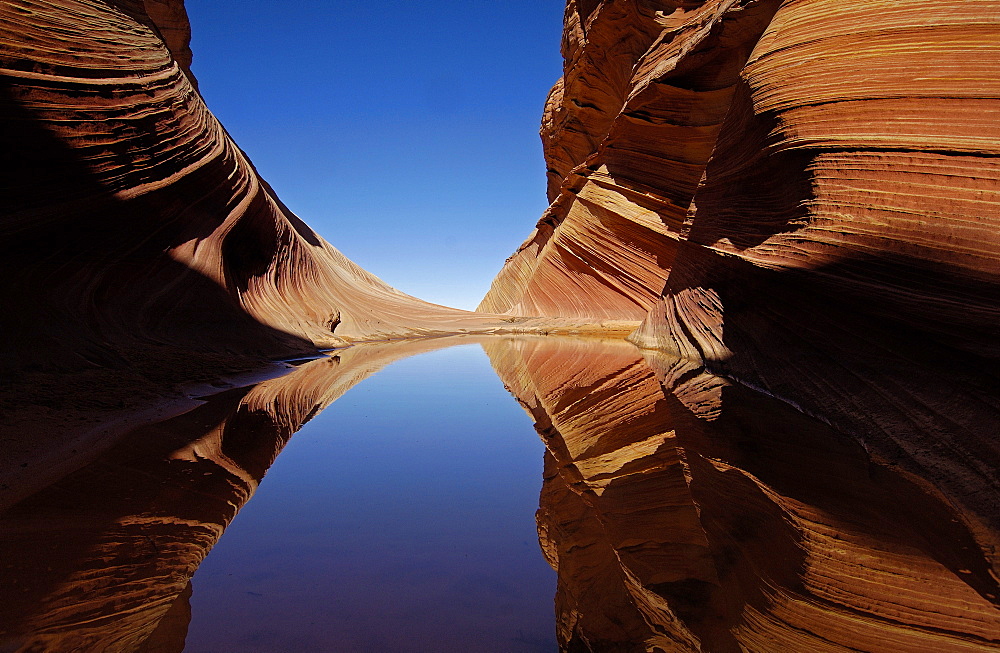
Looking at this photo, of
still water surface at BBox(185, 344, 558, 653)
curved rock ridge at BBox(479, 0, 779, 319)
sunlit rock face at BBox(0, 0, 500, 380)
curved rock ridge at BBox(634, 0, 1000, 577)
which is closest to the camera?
still water surface at BBox(185, 344, 558, 653)

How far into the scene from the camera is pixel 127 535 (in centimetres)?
192

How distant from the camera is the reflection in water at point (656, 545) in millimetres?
1390

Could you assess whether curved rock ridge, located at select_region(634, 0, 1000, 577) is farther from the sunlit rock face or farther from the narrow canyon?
the sunlit rock face

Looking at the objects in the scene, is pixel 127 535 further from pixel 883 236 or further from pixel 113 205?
pixel 113 205

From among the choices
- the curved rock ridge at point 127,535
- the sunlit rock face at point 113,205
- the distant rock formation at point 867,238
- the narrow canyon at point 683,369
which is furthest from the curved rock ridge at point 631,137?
the curved rock ridge at point 127,535

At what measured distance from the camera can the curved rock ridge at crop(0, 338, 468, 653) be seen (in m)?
1.39

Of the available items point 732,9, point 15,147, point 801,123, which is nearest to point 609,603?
point 801,123

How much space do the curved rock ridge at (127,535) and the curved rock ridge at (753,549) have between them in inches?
41.7

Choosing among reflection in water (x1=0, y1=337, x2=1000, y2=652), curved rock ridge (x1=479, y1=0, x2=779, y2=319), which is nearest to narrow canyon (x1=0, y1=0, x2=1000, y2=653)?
reflection in water (x1=0, y1=337, x2=1000, y2=652)

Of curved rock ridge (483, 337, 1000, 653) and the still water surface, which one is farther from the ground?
curved rock ridge (483, 337, 1000, 653)

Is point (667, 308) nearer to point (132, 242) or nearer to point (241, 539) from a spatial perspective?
point (132, 242)

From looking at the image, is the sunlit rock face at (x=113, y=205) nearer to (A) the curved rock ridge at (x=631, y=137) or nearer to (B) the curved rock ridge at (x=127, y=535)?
(B) the curved rock ridge at (x=127, y=535)

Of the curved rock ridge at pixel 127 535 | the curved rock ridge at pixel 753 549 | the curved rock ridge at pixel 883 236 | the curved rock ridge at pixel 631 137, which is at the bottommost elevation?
the curved rock ridge at pixel 127 535

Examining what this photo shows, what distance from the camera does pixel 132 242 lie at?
6.97 m
